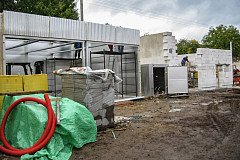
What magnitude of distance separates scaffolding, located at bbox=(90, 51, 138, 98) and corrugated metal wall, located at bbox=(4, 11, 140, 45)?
1323 millimetres

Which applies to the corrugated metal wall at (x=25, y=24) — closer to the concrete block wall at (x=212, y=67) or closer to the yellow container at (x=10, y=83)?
the yellow container at (x=10, y=83)

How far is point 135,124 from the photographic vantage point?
26.1 ft

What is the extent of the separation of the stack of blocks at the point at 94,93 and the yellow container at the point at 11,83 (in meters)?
1.21

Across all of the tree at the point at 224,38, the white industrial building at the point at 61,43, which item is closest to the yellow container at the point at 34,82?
the white industrial building at the point at 61,43

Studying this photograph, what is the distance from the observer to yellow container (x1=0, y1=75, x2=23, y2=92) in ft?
23.0

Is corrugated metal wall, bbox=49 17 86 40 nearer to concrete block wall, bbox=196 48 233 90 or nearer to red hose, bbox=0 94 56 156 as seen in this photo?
red hose, bbox=0 94 56 156

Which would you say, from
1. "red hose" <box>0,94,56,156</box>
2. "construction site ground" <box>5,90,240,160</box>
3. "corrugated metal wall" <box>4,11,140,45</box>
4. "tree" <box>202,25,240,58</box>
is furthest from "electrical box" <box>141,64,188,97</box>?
"tree" <box>202,25,240,58</box>

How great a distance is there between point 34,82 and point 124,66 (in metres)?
8.39

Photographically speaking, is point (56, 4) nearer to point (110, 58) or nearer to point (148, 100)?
point (110, 58)

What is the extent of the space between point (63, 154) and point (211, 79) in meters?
18.0

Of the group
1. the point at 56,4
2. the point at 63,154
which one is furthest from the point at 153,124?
the point at 56,4

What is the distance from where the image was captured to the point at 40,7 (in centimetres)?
2241

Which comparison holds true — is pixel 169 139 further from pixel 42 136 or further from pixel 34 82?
pixel 34 82

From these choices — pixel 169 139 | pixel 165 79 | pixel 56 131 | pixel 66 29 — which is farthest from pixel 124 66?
pixel 56 131
